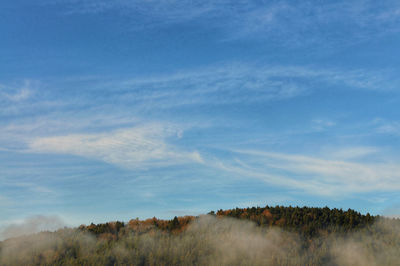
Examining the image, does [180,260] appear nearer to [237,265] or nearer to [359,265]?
[237,265]

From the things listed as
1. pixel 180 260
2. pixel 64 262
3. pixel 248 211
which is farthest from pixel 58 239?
pixel 248 211

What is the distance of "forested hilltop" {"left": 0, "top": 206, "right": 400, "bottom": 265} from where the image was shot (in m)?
15.2

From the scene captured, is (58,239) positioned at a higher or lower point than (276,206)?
lower

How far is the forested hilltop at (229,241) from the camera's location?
599 inches

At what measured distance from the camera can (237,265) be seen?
14641 millimetres

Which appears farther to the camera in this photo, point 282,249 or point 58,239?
point 58,239

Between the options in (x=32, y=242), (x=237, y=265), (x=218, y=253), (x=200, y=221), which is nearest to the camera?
(x=237, y=265)

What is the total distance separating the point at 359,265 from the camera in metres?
15.0

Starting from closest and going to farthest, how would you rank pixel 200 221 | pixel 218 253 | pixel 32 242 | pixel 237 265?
pixel 237 265
pixel 218 253
pixel 32 242
pixel 200 221

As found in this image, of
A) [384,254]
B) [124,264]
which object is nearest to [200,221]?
[124,264]

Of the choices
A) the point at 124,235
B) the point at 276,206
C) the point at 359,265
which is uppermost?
the point at 276,206

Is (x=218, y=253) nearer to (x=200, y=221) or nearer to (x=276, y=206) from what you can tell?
(x=200, y=221)

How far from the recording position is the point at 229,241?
16.6 metres

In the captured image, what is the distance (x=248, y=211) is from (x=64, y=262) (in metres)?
9.42
